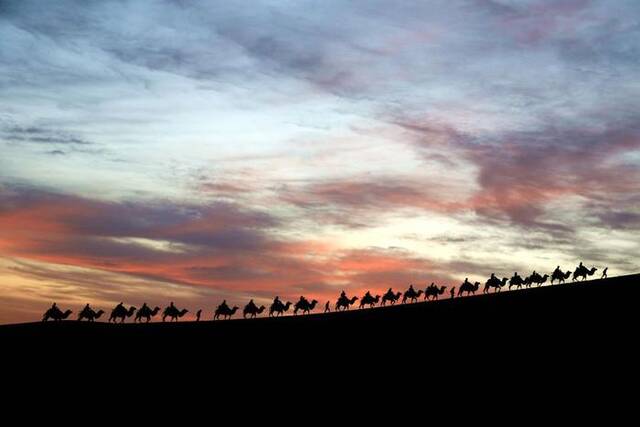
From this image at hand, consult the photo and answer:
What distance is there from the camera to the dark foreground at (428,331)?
34000mm

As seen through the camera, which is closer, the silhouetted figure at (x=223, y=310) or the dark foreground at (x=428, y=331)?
the dark foreground at (x=428, y=331)

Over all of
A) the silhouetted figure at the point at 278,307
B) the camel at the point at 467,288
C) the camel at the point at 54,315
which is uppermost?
the camel at the point at 467,288

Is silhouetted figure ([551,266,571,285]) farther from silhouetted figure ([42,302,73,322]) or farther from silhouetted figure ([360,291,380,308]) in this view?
silhouetted figure ([42,302,73,322])

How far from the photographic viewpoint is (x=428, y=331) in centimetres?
4100

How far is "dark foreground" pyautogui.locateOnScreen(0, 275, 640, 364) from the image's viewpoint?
34.0 m

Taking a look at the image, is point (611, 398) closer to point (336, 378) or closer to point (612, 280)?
point (336, 378)

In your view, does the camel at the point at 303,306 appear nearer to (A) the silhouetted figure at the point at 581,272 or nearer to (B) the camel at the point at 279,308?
(B) the camel at the point at 279,308

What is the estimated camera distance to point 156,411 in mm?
29422

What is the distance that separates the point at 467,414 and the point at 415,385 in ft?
16.1

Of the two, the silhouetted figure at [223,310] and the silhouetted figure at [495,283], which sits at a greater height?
the silhouetted figure at [495,283]

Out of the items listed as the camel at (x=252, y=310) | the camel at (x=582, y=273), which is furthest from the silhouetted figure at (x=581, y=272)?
the camel at (x=252, y=310)

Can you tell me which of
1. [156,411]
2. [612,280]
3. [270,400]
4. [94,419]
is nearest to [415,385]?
[270,400]

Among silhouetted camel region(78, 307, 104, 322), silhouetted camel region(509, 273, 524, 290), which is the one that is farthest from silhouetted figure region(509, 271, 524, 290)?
silhouetted camel region(78, 307, 104, 322)

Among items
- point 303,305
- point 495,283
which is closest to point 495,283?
point 495,283
